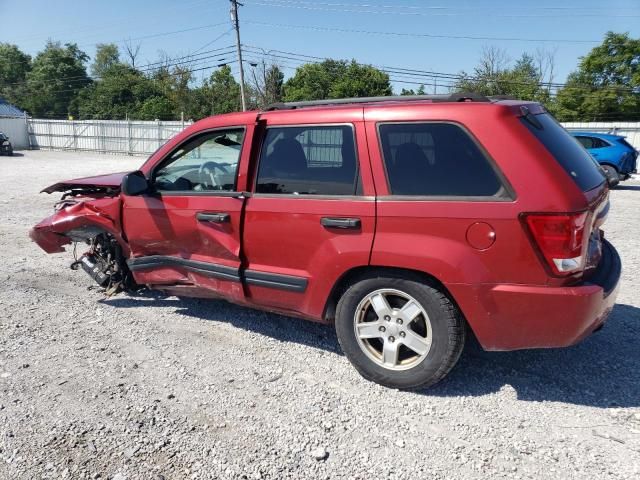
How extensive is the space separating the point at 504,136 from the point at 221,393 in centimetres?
233

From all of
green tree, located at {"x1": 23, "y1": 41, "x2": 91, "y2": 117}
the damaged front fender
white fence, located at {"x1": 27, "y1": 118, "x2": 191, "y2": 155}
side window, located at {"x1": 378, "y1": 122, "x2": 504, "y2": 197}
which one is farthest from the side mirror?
green tree, located at {"x1": 23, "y1": 41, "x2": 91, "y2": 117}

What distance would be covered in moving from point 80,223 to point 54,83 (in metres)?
73.8

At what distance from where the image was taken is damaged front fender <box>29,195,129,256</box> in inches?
175

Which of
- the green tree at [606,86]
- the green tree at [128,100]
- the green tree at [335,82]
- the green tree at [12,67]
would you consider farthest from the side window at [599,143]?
the green tree at [12,67]

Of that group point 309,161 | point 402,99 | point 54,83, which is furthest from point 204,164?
point 54,83

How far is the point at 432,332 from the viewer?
9.91 feet

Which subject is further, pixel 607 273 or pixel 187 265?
pixel 187 265

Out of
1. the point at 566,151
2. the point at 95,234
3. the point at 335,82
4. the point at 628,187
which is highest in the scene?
the point at 335,82

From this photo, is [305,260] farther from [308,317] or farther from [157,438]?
[157,438]

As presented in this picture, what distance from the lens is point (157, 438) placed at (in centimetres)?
275

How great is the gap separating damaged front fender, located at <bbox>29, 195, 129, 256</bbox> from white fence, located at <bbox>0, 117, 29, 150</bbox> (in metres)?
34.6

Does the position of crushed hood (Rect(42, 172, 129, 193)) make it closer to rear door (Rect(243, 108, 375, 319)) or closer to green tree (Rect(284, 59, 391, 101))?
rear door (Rect(243, 108, 375, 319))

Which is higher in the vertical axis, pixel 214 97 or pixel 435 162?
pixel 214 97

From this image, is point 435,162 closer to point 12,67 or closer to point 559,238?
point 559,238
